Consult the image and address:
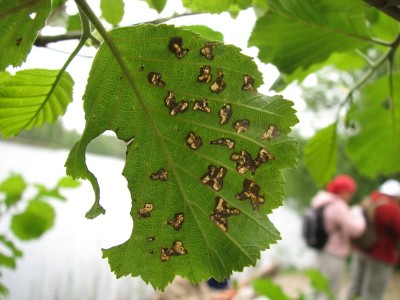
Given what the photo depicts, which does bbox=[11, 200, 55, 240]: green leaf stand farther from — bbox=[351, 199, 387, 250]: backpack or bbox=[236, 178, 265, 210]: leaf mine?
bbox=[351, 199, 387, 250]: backpack

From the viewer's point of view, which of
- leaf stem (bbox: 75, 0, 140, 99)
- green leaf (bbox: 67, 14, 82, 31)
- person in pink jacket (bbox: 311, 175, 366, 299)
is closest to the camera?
leaf stem (bbox: 75, 0, 140, 99)

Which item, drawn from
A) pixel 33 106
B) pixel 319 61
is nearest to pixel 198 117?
pixel 33 106

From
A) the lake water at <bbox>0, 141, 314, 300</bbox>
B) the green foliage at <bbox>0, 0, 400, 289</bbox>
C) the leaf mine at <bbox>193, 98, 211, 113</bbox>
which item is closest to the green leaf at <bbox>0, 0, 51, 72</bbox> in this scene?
the green foliage at <bbox>0, 0, 400, 289</bbox>

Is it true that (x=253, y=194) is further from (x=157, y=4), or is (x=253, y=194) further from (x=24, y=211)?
(x=24, y=211)

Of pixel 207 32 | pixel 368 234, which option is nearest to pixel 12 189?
pixel 207 32

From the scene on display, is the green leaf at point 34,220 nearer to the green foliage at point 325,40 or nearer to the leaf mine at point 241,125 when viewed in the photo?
the green foliage at point 325,40

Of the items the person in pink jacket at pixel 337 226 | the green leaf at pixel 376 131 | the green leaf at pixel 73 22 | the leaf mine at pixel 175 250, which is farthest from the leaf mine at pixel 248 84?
the person in pink jacket at pixel 337 226

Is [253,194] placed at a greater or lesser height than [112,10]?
lesser
